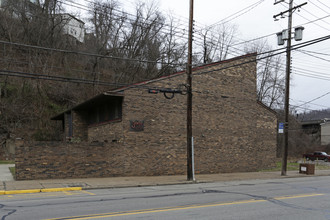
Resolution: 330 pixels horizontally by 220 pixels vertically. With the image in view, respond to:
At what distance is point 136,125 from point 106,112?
11.2ft

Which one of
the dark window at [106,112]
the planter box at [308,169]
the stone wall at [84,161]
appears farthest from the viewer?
the planter box at [308,169]

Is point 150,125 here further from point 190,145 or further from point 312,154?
point 312,154

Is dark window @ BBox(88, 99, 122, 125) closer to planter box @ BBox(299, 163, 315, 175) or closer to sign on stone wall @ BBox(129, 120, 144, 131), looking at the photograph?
sign on stone wall @ BBox(129, 120, 144, 131)

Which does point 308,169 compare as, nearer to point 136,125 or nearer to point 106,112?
point 136,125

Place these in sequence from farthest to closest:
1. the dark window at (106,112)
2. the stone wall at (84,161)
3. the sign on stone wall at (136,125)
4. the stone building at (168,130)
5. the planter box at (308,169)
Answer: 1. the planter box at (308,169)
2. the dark window at (106,112)
3. the sign on stone wall at (136,125)
4. the stone building at (168,130)
5. the stone wall at (84,161)

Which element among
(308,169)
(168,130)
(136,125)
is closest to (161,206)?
(136,125)

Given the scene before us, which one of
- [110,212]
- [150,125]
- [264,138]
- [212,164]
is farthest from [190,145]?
[264,138]

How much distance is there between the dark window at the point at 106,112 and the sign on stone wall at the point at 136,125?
3.18 feet

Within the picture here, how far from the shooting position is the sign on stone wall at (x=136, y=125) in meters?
18.5

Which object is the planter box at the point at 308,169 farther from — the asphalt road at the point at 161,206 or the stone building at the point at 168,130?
the asphalt road at the point at 161,206

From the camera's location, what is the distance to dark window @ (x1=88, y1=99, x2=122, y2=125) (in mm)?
19359

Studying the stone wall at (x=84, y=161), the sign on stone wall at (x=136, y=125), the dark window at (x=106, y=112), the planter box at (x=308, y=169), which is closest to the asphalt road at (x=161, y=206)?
the stone wall at (x=84, y=161)

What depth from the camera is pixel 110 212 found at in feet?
26.8

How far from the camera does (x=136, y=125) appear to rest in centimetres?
1862
